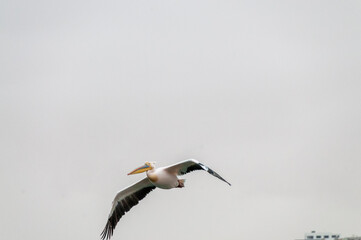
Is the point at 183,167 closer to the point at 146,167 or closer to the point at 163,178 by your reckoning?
the point at 163,178

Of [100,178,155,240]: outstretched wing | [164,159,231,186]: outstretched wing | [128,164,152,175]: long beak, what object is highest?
[128,164,152,175]: long beak

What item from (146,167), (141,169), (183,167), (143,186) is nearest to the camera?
(183,167)

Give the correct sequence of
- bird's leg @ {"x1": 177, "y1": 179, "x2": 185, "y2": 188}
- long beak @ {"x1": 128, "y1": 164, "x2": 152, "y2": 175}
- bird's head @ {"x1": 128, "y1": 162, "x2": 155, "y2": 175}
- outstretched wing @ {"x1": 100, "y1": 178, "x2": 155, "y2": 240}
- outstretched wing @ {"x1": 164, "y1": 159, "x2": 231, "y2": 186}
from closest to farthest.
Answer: outstretched wing @ {"x1": 164, "y1": 159, "x2": 231, "y2": 186} < bird's leg @ {"x1": 177, "y1": 179, "x2": 185, "y2": 188} < bird's head @ {"x1": 128, "y1": 162, "x2": 155, "y2": 175} < long beak @ {"x1": 128, "y1": 164, "x2": 152, "y2": 175} < outstretched wing @ {"x1": 100, "y1": 178, "x2": 155, "y2": 240}

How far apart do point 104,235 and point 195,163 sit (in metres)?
5.95

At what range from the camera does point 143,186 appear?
128 ft

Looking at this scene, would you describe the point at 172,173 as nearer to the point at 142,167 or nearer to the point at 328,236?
the point at 142,167

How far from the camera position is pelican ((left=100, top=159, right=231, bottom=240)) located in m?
36.8

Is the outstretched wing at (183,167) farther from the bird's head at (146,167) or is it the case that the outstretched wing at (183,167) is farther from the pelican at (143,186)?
the bird's head at (146,167)

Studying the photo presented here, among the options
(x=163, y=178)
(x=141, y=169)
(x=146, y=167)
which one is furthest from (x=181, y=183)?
(x=141, y=169)

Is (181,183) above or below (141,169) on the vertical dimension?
below

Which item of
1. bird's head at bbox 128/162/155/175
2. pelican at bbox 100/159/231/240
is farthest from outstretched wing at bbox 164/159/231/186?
bird's head at bbox 128/162/155/175

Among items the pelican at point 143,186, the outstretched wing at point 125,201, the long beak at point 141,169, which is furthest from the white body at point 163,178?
the outstretched wing at point 125,201

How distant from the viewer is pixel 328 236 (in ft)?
358

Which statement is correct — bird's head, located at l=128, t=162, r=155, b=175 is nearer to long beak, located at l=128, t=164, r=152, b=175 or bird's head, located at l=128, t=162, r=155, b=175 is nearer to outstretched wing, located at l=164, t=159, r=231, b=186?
long beak, located at l=128, t=164, r=152, b=175
